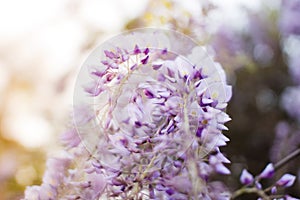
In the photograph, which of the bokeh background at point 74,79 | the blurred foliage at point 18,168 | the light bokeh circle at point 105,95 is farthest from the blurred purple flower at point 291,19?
the light bokeh circle at point 105,95

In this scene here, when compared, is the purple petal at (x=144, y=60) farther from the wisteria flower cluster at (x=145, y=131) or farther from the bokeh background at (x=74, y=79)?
the bokeh background at (x=74, y=79)

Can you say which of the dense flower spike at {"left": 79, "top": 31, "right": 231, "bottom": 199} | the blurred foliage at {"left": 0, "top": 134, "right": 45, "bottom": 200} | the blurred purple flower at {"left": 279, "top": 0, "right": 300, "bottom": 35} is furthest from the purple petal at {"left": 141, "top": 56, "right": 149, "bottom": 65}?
the blurred purple flower at {"left": 279, "top": 0, "right": 300, "bottom": 35}

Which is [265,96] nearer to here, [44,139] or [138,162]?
[44,139]

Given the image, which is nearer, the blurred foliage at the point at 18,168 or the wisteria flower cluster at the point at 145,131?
the wisteria flower cluster at the point at 145,131

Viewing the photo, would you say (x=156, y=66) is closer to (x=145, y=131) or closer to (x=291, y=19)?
(x=145, y=131)

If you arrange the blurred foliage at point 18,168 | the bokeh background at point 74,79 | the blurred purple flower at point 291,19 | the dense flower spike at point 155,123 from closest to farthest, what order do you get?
the dense flower spike at point 155,123 → the blurred foliage at point 18,168 → the bokeh background at point 74,79 → the blurred purple flower at point 291,19

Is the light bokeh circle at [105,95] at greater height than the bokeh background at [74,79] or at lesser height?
lesser

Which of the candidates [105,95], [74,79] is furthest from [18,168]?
[105,95]

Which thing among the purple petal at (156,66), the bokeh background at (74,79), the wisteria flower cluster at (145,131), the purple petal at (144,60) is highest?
the bokeh background at (74,79)
